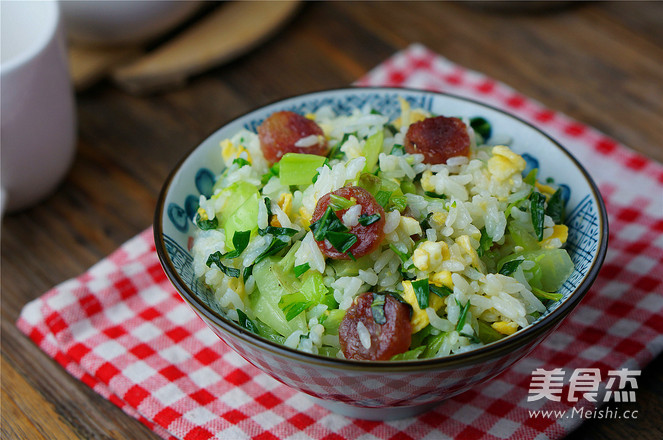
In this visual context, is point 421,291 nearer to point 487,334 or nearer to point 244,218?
point 487,334

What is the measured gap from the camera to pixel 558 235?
1.79 m

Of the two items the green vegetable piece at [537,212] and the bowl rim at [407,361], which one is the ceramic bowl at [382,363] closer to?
the bowl rim at [407,361]

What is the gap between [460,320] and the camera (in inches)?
60.2

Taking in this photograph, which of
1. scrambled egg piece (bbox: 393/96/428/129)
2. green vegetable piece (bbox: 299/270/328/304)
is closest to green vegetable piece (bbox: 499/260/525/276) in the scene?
green vegetable piece (bbox: 299/270/328/304)

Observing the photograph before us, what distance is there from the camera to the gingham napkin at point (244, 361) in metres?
1.84

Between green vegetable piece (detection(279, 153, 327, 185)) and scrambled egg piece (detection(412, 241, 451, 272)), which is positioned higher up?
scrambled egg piece (detection(412, 241, 451, 272))

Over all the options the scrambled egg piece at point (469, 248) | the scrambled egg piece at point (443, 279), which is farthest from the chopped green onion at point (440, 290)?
the scrambled egg piece at point (469, 248)

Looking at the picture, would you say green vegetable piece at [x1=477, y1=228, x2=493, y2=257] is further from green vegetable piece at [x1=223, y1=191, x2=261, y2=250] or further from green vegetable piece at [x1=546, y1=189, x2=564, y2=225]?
green vegetable piece at [x1=223, y1=191, x2=261, y2=250]

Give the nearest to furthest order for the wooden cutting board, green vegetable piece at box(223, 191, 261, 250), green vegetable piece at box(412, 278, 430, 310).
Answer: green vegetable piece at box(412, 278, 430, 310) → green vegetable piece at box(223, 191, 261, 250) → the wooden cutting board

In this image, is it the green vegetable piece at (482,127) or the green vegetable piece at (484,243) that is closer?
the green vegetable piece at (484,243)

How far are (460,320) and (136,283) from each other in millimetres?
1274

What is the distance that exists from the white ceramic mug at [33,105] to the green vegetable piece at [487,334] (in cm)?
179

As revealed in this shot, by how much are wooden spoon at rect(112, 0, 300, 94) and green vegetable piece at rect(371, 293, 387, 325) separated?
82.6 inches

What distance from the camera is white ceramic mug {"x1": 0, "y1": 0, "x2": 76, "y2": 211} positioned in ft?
7.59
